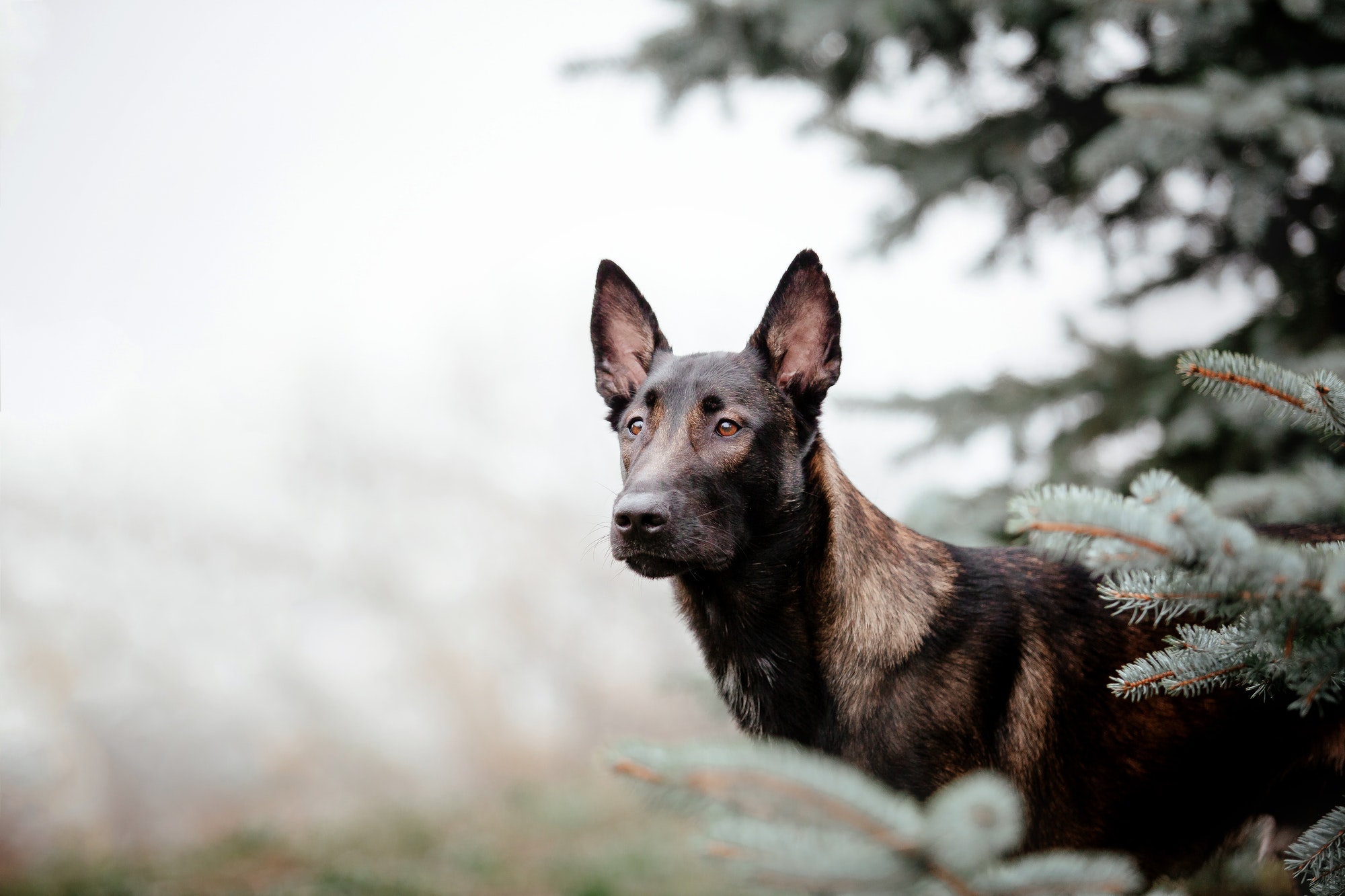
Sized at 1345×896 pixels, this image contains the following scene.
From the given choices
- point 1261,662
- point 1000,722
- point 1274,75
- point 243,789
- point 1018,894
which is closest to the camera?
point 1018,894

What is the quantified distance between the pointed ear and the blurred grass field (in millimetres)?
3095

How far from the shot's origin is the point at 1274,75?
3.53 m

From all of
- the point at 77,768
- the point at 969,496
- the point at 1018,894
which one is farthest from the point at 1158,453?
the point at 77,768

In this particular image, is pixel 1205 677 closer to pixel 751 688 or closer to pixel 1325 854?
pixel 1325 854

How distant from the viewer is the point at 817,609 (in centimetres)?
250

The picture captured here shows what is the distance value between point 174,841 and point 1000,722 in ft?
24.4

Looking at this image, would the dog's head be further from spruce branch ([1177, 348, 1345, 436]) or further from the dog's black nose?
spruce branch ([1177, 348, 1345, 436])

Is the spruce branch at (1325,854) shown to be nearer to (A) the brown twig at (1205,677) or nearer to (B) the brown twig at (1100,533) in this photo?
(A) the brown twig at (1205,677)

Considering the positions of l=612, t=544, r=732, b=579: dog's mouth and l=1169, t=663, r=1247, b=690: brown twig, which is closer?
l=1169, t=663, r=1247, b=690: brown twig

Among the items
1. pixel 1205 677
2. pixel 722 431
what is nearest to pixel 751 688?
pixel 722 431

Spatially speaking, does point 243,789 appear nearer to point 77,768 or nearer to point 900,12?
point 77,768

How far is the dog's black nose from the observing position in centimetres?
230

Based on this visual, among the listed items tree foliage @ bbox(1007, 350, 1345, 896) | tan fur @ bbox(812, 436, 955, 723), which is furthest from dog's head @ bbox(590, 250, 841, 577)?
tree foliage @ bbox(1007, 350, 1345, 896)

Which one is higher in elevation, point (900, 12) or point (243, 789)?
point (900, 12)
